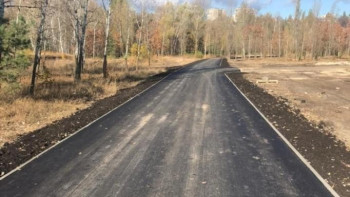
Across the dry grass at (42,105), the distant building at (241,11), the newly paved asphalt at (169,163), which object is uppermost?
the distant building at (241,11)

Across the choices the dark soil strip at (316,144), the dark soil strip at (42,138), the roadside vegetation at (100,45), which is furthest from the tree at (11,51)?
the dark soil strip at (316,144)

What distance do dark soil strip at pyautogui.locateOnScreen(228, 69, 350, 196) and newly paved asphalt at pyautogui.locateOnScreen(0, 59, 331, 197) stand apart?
46cm

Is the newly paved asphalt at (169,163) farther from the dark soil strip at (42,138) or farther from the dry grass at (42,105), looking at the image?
the dry grass at (42,105)

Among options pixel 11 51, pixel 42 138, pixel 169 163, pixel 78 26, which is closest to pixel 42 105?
pixel 11 51

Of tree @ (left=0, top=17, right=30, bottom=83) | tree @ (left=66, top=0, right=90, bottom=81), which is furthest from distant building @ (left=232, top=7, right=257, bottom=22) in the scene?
tree @ (left=0, top=17, right=30, bottom=83)

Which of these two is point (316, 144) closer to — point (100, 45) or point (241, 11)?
point (100, 45)

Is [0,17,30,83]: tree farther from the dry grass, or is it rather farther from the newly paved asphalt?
the newly paved asphalt

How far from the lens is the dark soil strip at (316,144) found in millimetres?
8547

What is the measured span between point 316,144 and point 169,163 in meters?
5.11

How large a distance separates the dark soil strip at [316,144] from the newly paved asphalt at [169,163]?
46 centimetres

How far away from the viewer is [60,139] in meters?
11.6

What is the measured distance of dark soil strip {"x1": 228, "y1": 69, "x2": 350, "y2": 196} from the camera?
855 cm

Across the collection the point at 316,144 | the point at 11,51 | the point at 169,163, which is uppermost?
the point at 11,51

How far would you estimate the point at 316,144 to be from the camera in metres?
11.4
